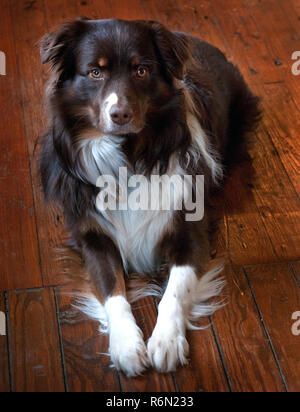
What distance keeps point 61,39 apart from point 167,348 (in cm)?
121

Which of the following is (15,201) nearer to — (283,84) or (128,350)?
(128,350)

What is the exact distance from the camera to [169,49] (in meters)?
2.32

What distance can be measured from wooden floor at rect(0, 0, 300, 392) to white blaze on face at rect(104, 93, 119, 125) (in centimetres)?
76

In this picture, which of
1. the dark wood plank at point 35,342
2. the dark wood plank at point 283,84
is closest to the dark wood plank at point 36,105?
the dark wood plank at point 35,342

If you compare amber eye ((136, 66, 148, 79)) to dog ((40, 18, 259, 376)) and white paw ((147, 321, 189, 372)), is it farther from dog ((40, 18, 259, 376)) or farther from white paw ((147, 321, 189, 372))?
white paw ((147, 321, 189, 372))

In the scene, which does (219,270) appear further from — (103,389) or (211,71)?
(211,71)

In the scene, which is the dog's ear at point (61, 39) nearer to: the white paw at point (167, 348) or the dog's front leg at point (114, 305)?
the dog's front leg at point (114, 305)

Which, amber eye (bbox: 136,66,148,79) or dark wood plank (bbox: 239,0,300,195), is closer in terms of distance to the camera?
amber eye (bbox: 136,66,148,79)

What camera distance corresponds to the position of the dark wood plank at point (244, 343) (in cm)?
216

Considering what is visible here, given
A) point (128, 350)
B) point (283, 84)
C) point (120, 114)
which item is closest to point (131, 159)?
point (120, 114)

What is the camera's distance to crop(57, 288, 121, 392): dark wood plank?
2154mm

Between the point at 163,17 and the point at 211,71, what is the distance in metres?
1.22

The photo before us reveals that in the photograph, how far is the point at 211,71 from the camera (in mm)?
2963

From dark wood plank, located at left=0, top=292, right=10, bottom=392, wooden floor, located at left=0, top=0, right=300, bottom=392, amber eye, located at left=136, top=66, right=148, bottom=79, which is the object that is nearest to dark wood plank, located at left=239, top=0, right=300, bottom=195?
wooden floor, located at left=0, top=0, right=300, bottom=392
